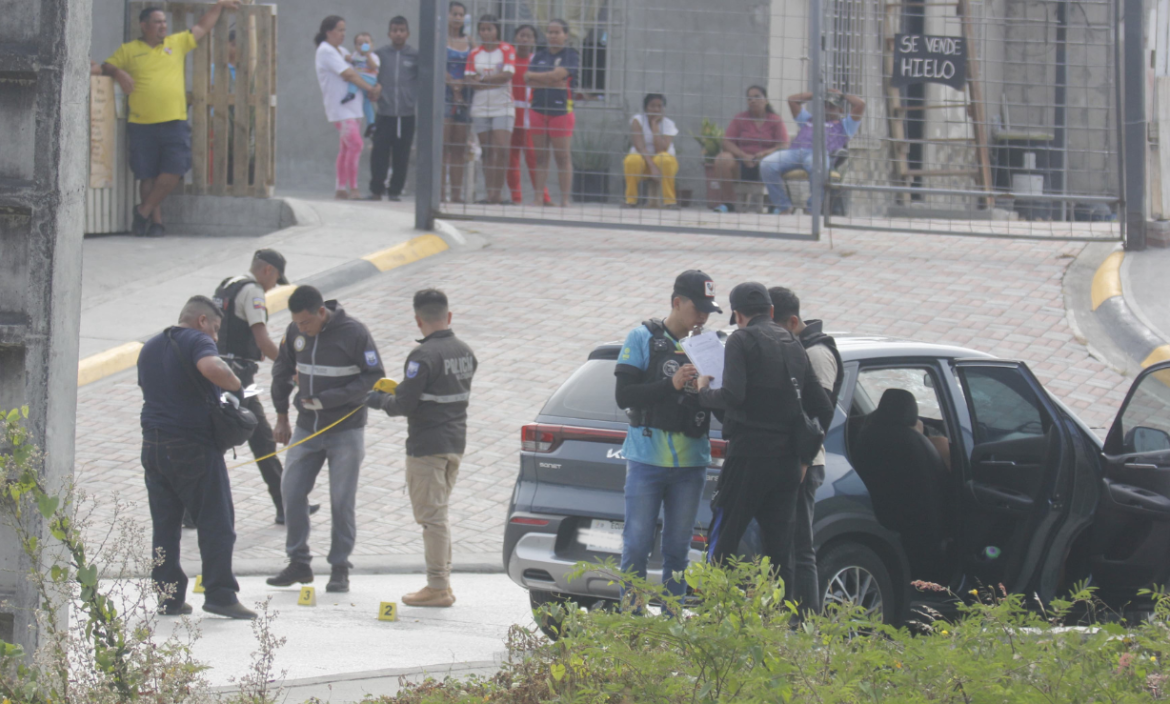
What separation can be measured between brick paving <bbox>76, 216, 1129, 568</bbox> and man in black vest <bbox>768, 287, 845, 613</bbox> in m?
2.84

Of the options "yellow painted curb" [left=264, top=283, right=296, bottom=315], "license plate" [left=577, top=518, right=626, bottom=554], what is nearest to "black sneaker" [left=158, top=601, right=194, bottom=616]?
"license plate" [left=577, top=518, right=626, bottom=554]

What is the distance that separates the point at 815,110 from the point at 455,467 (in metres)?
7.88

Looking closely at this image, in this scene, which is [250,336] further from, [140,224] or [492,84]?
[140,224]

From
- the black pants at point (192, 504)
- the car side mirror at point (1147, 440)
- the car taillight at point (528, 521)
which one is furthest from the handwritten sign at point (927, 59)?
the black pants at point (192, 504)

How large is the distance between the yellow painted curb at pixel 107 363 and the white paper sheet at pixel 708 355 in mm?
6106

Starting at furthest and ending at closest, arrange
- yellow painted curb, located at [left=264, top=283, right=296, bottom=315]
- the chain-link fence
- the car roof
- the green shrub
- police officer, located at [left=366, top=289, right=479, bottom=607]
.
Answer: the chain-link fence
yellow painted curb, located at [left=264, top=283, right=296, bottom=315]
police officer, located at [left=366, top=289, right=479, bottom=607]
the car roof
the green shrub

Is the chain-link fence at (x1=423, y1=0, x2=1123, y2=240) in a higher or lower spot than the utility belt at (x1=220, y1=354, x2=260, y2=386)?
higher

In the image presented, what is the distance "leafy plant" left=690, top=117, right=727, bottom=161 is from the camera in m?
14.4

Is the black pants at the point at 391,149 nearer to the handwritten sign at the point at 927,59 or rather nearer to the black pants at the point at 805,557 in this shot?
the handwritten sign at the point at 927,59

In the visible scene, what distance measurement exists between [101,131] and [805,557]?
36.0 feet

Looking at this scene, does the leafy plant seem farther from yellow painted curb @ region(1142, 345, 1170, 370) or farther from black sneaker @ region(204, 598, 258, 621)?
black sneaker @ region(204, 598, 258, 621)

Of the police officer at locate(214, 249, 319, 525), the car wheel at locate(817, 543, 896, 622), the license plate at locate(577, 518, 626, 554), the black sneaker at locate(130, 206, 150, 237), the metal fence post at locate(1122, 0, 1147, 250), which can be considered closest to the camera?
the car wheel at locate(817, 543, 896, 622)

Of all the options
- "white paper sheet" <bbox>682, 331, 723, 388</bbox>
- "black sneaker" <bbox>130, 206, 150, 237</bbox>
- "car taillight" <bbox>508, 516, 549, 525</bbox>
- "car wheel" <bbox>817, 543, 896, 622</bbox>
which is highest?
"black sneaker" <bbox>130, 206, 150, 237</bbox>

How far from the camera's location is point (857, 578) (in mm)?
5984
